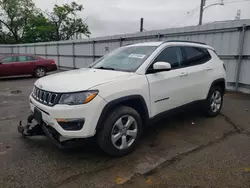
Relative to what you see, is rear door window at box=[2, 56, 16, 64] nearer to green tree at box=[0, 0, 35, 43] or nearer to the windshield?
the windshield

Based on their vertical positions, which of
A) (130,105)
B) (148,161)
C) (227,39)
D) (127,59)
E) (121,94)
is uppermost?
(227,39)

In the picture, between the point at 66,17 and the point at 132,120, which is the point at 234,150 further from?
the point at 66,17

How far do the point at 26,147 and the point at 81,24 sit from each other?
3678cm

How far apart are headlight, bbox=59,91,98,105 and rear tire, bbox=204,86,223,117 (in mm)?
2829

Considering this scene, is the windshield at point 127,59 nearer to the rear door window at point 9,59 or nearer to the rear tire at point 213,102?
the rear tire at point 213,102

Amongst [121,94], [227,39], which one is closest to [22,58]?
[227,39]

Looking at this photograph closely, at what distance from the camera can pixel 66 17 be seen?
121 feet

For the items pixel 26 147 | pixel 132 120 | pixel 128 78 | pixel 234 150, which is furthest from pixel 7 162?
pixel 234 150

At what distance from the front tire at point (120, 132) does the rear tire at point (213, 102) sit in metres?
2.12

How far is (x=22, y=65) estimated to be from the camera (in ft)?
38.3

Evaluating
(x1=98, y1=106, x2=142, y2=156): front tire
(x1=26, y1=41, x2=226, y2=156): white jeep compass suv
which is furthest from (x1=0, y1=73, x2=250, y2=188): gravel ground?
(x1=26, y1=41, x2=226, y2=156): white jeep compass suv

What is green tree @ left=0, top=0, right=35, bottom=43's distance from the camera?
3647cm

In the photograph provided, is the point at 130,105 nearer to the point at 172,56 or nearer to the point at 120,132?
the point at 120,132

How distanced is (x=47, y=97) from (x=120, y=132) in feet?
3.66
